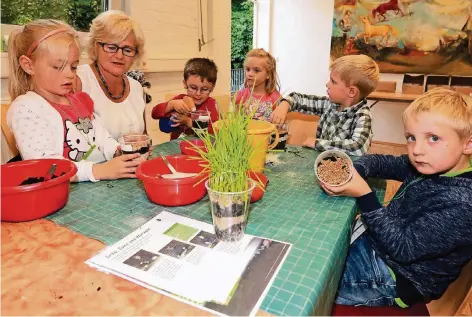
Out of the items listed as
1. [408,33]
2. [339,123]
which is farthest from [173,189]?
[408,33]

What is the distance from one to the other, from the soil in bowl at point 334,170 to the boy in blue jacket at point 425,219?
0.03m

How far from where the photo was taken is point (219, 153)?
0.75 meters

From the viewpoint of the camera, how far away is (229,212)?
74 cm

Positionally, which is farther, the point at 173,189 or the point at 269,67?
the point at 269,67

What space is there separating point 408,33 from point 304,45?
149cm

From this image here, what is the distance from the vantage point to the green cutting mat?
0.60m

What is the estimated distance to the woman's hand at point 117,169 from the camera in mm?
1108

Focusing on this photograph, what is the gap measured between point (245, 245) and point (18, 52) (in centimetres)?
115

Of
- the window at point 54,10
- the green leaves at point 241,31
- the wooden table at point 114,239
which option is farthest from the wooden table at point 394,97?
the wooden table at point 114,239

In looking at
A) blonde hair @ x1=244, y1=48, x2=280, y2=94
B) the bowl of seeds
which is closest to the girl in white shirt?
the bowl of seeds

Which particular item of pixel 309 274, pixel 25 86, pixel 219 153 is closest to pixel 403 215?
pixel 309 274

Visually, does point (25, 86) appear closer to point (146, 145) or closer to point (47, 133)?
point (47, 133)

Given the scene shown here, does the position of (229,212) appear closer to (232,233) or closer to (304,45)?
(232,233)

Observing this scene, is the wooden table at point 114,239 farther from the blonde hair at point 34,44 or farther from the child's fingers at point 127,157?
the blonde hair at point 34,44
